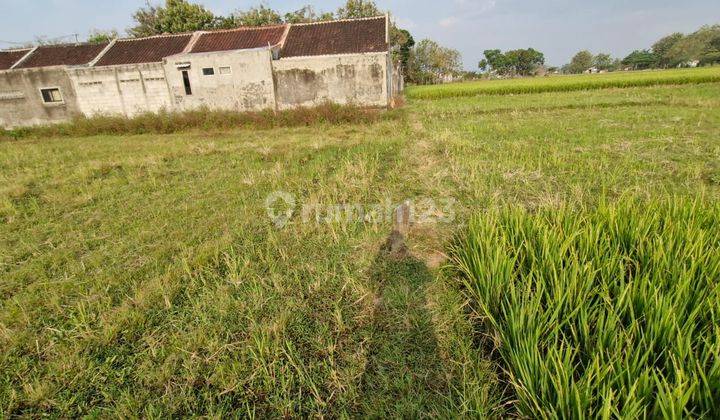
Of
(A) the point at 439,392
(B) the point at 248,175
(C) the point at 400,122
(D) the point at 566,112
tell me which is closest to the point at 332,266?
(A) the point at 439,392

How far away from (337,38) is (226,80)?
5.76m

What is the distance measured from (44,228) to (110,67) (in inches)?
618

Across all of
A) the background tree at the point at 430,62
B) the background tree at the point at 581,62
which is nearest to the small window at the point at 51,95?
the background tree at the point at 430,62

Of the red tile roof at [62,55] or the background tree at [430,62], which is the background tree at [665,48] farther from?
the red tile roof at [62,55]

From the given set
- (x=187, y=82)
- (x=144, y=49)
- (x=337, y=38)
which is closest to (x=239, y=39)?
(x=187, y=82)

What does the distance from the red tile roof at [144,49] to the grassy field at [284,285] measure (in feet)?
41.6

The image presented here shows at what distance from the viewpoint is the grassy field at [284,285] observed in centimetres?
199

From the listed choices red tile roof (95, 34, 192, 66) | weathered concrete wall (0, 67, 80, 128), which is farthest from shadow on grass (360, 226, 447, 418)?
weathered concrete wall (0, 67, 80, 128)

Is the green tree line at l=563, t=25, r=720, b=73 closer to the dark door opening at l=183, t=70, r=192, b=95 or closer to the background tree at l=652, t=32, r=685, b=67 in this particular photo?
the background tree at l=652, t=32, r=685, b=67

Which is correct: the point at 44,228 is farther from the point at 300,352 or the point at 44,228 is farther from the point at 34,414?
the point at 300,352

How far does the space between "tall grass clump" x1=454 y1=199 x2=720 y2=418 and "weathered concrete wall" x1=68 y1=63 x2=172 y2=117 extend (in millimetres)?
18093

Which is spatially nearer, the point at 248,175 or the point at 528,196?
the point at 528,196

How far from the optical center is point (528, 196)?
4.88 metres

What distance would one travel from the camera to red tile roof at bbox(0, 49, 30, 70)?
17.2 meters
